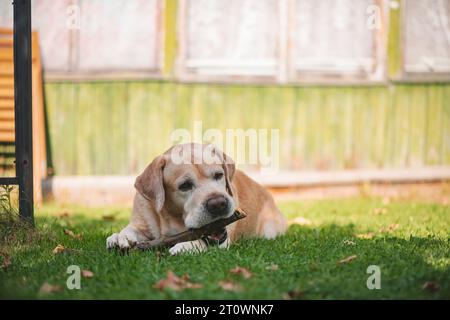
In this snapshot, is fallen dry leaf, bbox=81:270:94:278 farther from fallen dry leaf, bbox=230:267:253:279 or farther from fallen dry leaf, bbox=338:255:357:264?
fallen dry leaf, bbox=338:255:357:264

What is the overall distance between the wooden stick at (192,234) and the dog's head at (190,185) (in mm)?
87

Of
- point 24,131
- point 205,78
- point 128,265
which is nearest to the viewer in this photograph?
point 128,265

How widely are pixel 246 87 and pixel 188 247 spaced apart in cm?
451

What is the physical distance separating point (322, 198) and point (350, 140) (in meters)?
0.99

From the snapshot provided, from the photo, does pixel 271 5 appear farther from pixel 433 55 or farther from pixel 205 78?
pixel 433 55

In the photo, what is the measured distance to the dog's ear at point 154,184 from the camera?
4613 millimetres

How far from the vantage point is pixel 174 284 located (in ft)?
11.6

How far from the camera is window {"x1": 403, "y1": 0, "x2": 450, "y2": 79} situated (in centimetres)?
Answer: 869

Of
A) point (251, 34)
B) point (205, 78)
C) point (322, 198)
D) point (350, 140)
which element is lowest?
point (322, 198)

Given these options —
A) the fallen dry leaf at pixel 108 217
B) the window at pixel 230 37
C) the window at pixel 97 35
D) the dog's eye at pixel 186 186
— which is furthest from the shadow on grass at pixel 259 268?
the window at pixel 230 37

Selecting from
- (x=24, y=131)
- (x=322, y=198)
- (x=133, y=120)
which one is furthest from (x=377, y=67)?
(x=24, y=131)

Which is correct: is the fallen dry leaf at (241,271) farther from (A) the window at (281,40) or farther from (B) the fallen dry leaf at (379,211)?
(A) the window at (281,40)

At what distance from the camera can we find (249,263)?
160 inches
